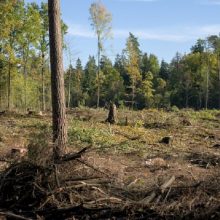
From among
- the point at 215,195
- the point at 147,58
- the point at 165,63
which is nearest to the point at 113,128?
the point at 215,195

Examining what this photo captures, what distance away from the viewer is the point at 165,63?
10188 cm

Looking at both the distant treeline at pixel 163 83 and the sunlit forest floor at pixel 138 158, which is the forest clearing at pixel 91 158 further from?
the distant treeline at pixel 163 83

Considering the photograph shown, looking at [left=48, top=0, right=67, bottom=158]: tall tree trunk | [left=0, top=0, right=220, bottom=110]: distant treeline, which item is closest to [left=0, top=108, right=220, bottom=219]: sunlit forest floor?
[left=48, top=0, right=67, bottom=158]: tall tree trunk

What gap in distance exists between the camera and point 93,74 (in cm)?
9712

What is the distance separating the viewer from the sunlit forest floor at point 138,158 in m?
8.28

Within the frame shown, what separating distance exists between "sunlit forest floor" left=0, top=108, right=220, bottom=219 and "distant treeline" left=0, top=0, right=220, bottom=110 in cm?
1084

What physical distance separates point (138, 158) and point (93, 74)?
270 feet

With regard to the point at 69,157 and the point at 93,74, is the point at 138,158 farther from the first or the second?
the point at 93,74

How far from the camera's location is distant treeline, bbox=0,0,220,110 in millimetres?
35188

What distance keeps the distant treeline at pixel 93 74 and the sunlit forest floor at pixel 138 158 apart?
10.8 m

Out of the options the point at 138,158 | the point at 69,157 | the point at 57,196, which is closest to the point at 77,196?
the point at 57,196

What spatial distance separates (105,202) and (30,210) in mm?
1253

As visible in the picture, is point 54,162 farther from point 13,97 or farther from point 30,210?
point 13,97

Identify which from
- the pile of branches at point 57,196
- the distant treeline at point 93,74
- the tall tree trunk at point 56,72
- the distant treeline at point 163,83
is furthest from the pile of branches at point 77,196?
the distant treeline at point 163,83
